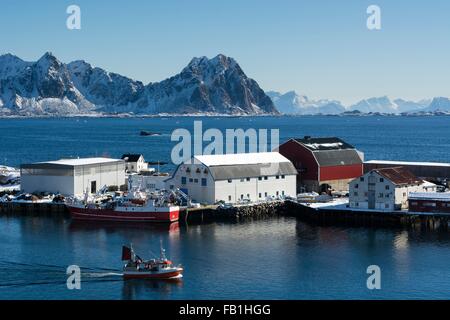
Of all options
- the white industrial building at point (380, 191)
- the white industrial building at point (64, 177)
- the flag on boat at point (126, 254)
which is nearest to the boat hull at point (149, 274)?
the flag on boat at point (126, 254)

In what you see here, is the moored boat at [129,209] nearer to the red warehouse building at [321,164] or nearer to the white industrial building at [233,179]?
the white industrial building at [233,179]

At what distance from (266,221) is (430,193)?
23.5 ft

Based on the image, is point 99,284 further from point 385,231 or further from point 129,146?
point 129,146

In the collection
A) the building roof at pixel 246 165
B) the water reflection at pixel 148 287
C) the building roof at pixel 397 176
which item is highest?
the building roof at pixel 246 165

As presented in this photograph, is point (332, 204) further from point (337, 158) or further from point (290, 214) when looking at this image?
point (337, 158)

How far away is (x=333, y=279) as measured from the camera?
2364 centimetres

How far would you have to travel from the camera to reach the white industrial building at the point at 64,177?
130ft

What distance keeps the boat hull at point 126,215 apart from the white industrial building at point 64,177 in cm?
392

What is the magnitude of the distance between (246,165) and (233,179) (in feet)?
4.04

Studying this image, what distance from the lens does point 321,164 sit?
135 feet

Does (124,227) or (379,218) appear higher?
(379,218)

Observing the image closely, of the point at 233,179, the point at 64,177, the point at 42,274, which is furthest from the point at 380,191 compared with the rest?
the point at 42,274
